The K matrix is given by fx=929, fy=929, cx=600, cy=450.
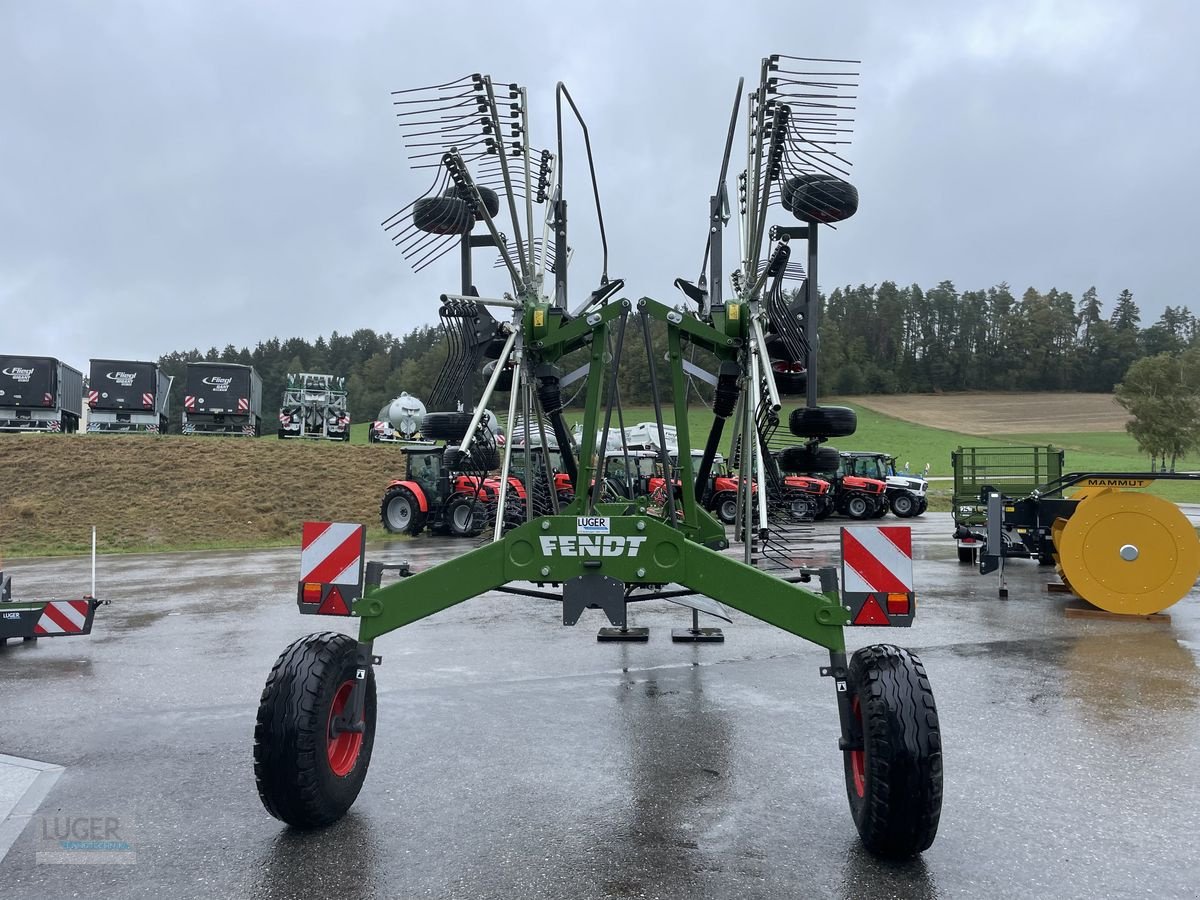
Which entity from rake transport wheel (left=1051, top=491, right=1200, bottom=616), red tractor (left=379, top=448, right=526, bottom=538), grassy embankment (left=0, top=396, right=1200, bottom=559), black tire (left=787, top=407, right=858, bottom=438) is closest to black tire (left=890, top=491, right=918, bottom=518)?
red tractor (left=379, top=448, right=526, bottom=538)

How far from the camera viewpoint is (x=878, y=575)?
4.00 m

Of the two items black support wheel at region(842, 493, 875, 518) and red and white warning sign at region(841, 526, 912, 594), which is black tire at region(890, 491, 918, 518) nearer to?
black support wheel at region(842, 493, 875, 518)

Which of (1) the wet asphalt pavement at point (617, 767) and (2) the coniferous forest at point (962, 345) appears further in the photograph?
(2) the coniferous forest at point (962, 345)

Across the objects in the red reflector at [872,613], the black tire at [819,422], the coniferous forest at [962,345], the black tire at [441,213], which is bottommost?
the red reflector at [872,613]

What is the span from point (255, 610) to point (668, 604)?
4.77 m

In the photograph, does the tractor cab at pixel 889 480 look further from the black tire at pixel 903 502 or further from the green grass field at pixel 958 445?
the green grass field at pixel 958 445

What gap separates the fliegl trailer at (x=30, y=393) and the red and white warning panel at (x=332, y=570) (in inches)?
1369

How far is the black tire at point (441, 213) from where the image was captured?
16.0 ft

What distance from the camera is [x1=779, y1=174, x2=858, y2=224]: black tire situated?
4.84 m

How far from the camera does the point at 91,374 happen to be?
34469 mm

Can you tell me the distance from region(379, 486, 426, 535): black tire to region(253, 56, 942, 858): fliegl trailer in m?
16.2

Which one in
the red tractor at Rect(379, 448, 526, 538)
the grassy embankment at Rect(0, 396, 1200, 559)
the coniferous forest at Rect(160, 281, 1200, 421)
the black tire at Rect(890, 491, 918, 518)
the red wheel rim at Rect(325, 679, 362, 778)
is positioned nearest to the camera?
the red wheel rim at Rect(325, 679, 362, 778)

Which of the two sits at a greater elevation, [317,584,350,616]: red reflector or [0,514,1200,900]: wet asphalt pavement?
[317,584,350,616]: red reflector

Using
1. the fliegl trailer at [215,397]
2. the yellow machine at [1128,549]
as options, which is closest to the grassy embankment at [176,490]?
the fliegl trailer at [215,397]
